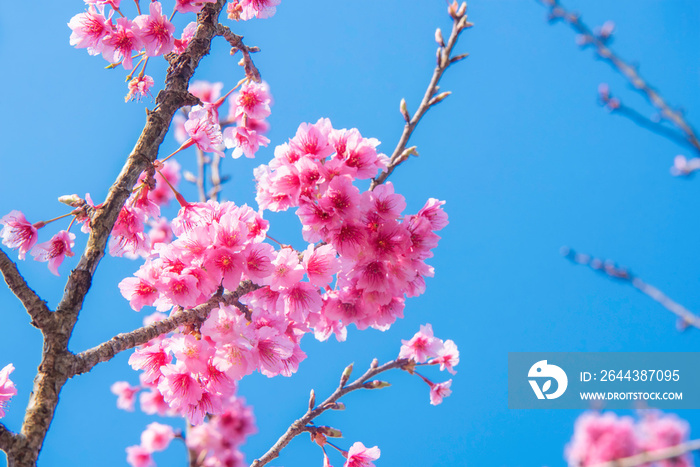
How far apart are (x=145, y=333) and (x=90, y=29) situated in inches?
66.7

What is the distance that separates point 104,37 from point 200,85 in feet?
8.02

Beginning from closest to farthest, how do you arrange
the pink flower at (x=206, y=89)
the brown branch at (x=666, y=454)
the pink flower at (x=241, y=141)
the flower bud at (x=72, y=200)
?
1. the brown branch at (x=666, y=454)
2. the flower bud at (x=72, y=200)
3. the pink flower at (x=241, y=141)
4. the pink flower at (x=206, y=89)

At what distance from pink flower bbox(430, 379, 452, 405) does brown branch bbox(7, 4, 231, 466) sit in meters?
2.16

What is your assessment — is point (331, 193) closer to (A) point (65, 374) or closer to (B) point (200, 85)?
(A) point (65, 374)

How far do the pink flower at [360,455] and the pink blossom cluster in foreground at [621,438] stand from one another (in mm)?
1037

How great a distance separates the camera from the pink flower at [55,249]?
2305 mm

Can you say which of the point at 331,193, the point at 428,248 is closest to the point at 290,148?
the point at 331,193

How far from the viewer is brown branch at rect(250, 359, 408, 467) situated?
249 centimetres

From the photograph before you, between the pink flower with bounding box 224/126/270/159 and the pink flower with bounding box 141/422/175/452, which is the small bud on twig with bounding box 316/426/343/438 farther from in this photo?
the pink flower with bounding box 141/422/175/452

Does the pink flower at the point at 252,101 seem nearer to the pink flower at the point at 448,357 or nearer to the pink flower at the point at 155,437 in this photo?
the pink flower at the point at 448,357

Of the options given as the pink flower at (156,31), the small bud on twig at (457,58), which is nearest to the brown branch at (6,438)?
the pink flower at (156,31)

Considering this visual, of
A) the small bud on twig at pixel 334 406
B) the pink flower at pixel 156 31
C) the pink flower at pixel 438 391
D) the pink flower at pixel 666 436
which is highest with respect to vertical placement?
the pink flower at pixel 156 31

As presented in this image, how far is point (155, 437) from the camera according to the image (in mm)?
5586

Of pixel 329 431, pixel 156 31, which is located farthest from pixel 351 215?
pixel 156 31
